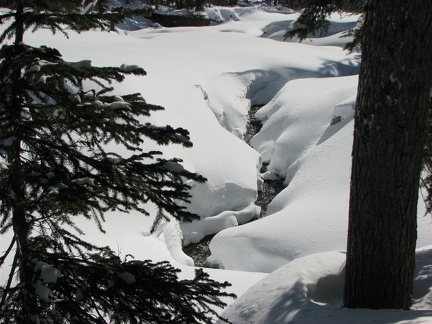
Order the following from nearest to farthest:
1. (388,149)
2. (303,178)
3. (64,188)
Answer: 1. (64,188)
2. (388,149)
3. (303,178)

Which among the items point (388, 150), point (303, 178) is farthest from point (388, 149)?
point (303, 178)

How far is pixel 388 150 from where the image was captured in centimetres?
360

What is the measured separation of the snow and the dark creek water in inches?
8.5

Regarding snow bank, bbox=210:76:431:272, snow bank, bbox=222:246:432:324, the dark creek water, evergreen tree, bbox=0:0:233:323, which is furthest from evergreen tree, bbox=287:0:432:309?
the dark creek water

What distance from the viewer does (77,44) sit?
16.2m

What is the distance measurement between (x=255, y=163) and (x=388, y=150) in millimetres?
9478

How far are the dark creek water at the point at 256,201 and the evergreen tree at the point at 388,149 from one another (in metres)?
5.52

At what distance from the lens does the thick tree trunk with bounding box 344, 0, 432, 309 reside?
134 inches

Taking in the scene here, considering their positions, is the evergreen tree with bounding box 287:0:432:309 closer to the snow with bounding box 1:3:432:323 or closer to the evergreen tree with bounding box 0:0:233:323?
the snow with bounding box 1:3:432:323

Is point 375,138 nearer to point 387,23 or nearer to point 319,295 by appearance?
point 387,23

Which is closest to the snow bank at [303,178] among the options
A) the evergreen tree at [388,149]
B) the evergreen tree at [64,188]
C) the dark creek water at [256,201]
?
the dark creek water at [256,201]

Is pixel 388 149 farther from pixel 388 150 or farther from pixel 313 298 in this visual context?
pixel 313 298

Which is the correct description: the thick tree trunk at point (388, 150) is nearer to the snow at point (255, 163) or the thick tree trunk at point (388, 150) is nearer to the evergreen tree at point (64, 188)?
the snow at point (255, 163)

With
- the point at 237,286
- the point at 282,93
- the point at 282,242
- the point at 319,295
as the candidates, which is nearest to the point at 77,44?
the point at 282,93
